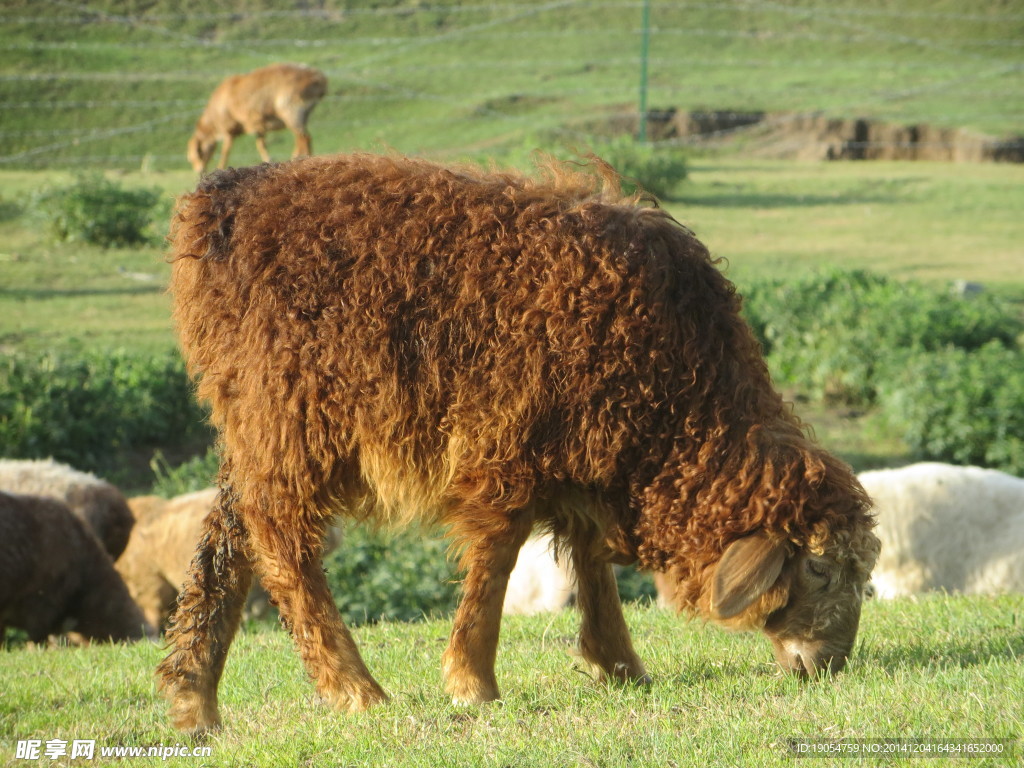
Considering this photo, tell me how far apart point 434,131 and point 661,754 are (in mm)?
21296

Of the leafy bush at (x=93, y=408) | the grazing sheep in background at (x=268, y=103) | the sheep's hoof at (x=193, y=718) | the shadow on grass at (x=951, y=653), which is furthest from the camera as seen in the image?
the grazing sheep in background at (x=268, y=103)

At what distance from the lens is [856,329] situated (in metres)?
13.1

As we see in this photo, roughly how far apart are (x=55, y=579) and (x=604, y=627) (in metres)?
5.01

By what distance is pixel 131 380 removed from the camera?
11.6 m

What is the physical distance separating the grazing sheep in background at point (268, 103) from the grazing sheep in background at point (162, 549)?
19.5ft

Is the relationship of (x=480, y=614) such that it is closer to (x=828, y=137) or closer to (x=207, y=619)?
(x=207, y=619)

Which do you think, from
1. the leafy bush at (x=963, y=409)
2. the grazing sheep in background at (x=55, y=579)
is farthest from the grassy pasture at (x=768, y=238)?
the grazing sheep in background at (x=55, y=579)

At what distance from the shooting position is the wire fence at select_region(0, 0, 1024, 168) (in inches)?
916

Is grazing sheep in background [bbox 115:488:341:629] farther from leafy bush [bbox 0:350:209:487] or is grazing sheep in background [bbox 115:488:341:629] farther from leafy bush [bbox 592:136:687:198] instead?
leafy bush [bbox 592:136:687:198]

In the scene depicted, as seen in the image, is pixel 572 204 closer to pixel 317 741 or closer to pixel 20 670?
pixel 317 741

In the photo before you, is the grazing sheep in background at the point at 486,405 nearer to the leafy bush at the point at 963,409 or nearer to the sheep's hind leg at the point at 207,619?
the sheep's hind leg at the point at 207,619

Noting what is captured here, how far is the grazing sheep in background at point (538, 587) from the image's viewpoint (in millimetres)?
8453

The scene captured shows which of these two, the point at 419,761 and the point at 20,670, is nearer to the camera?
the point at 419,761

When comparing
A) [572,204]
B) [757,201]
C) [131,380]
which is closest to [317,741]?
[572,204]
